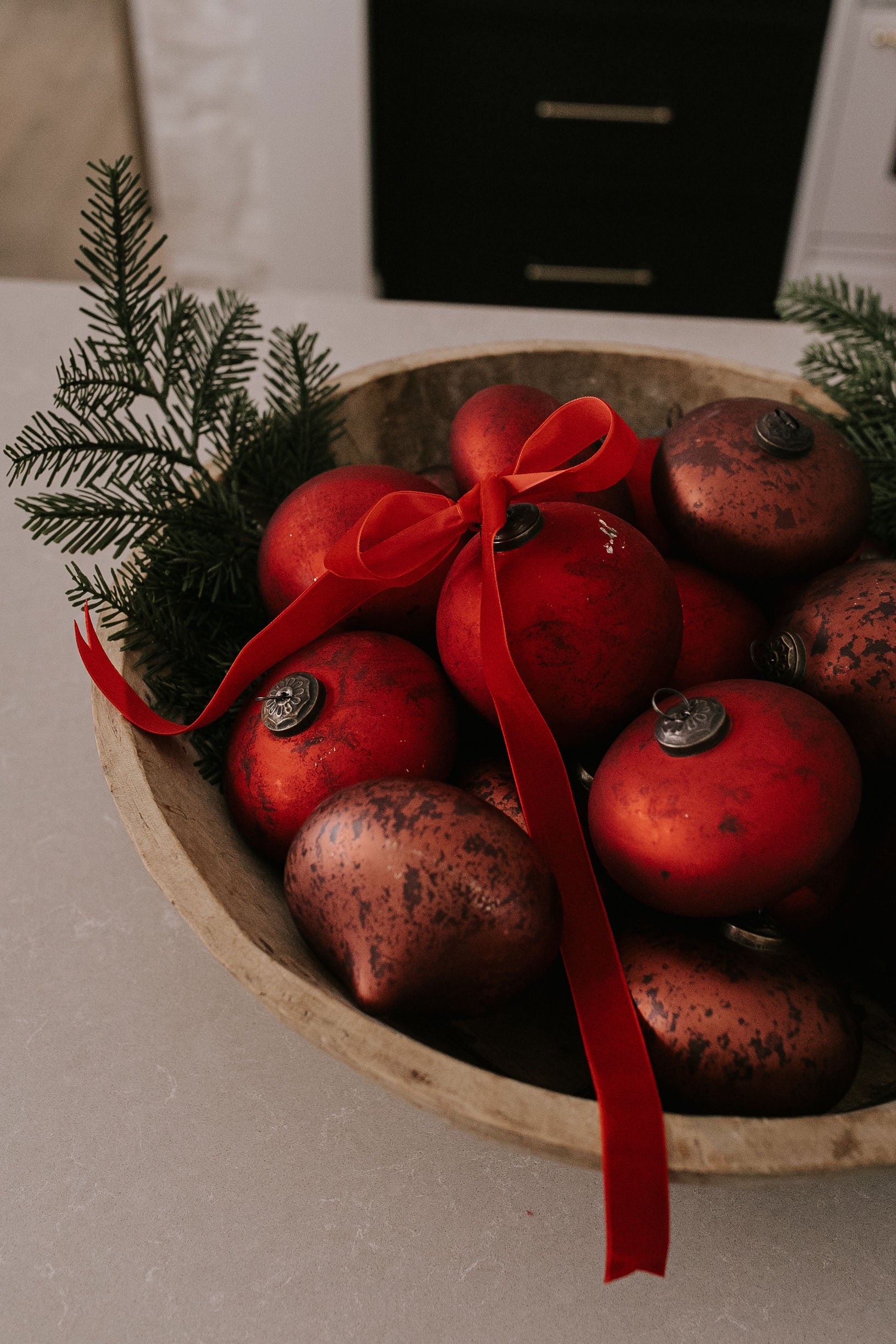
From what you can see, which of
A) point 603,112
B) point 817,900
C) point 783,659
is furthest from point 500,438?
point 603,112

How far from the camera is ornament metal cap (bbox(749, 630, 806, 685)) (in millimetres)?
579

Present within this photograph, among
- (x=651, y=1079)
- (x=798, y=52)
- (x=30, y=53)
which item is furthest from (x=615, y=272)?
(x=651, y=1079)

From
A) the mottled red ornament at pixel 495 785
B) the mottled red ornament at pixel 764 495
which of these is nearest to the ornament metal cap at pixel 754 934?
the mottled red ornament at pixel 495 785

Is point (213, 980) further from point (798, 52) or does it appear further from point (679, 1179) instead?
point (798, 52)

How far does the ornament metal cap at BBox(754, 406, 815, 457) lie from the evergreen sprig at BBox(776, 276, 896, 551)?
0.14 m

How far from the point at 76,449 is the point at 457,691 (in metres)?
0.31

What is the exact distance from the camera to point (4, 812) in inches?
29.6

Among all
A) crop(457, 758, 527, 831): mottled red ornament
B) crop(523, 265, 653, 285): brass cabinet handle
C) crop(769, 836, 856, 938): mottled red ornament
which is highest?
crop(457, 758, 527, 831): mottled red ornament

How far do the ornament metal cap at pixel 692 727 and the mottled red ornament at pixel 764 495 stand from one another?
15 cm

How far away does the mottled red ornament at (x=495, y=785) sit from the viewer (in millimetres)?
566

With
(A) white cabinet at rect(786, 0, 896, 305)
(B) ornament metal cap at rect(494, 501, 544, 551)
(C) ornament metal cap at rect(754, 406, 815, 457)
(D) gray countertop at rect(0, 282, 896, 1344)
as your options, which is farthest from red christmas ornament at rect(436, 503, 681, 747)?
(A) white cabinet at rect(786, 0, 896, 305)

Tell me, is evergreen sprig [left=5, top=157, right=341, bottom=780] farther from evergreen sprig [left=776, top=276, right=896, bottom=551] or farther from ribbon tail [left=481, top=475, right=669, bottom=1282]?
evergreen sprig [left=776, top=276, right=896, bottom=551]

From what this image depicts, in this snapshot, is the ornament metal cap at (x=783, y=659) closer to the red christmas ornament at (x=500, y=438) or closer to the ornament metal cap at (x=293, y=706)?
the red christmas ornament at (x=500, y=438)

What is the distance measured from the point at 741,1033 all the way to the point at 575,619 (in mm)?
209
